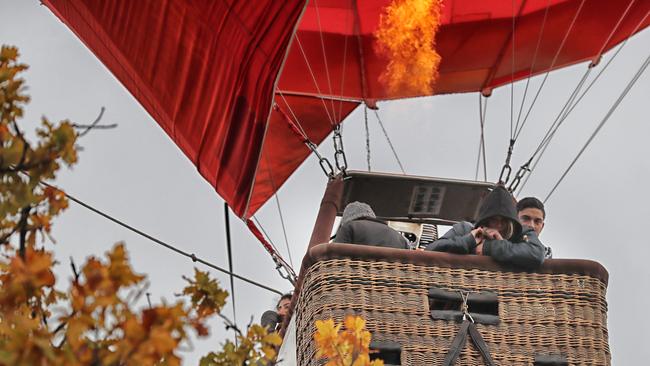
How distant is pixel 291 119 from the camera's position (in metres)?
8.74

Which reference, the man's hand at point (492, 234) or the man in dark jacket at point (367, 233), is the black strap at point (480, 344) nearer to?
the man's hand at point (492, 234)

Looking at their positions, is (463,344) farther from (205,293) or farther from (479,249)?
(205,293)

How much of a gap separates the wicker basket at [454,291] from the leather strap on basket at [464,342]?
20mm

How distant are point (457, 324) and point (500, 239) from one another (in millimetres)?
332

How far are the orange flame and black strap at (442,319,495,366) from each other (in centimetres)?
376

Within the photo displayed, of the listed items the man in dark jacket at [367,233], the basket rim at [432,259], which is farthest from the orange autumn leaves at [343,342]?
the man in dark jacket at [367,233]

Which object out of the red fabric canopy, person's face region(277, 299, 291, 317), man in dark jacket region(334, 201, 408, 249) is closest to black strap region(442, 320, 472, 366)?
man in dark jacket region(334, 201, 408, 249)

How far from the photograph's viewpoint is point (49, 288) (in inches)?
91.9

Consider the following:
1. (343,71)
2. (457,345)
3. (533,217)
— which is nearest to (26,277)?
(457,345)

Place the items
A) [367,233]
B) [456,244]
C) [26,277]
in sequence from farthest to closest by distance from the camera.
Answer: [367,233] → [456,244] → [26,277]

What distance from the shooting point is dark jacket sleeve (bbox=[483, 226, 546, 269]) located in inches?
172

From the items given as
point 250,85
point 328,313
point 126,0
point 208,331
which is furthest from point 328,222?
point 208,331

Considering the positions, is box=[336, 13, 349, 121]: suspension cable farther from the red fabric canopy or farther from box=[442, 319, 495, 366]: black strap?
box=[442, 319, 495, 366]: black strap

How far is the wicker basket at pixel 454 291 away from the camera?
4258mm
